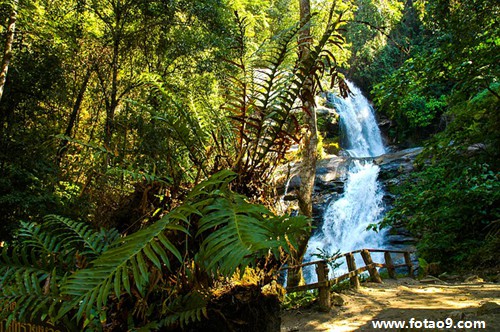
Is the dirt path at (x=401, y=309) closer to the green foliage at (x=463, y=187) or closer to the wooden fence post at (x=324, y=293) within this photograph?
the wooden fence post at (x=324, y=293)

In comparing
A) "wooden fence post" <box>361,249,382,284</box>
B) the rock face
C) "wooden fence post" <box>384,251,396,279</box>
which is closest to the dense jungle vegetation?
"wooden fence post" <box>361,249,382,284</box>

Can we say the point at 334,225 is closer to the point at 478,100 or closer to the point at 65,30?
the point at 478,100

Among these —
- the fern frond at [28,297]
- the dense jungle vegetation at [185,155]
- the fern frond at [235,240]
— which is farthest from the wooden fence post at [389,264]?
the fern frond at [28,297]

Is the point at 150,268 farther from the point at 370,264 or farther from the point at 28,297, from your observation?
the point at 370,264

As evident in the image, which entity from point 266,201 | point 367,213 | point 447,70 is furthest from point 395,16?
point 266,201

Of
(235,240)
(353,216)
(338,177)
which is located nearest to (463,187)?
(235,240)

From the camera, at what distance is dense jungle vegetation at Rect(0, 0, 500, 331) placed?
4.11 ft

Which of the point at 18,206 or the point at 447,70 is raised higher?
the point at 447,70

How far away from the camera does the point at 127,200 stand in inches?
73.8

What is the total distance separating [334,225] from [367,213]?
1.44 meters

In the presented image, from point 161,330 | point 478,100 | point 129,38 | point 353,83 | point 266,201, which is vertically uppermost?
point 353,83

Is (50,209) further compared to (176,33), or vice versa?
(176,33)

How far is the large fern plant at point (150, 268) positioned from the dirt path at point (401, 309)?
2.65 m

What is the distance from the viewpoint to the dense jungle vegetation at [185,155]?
4.11 ft
